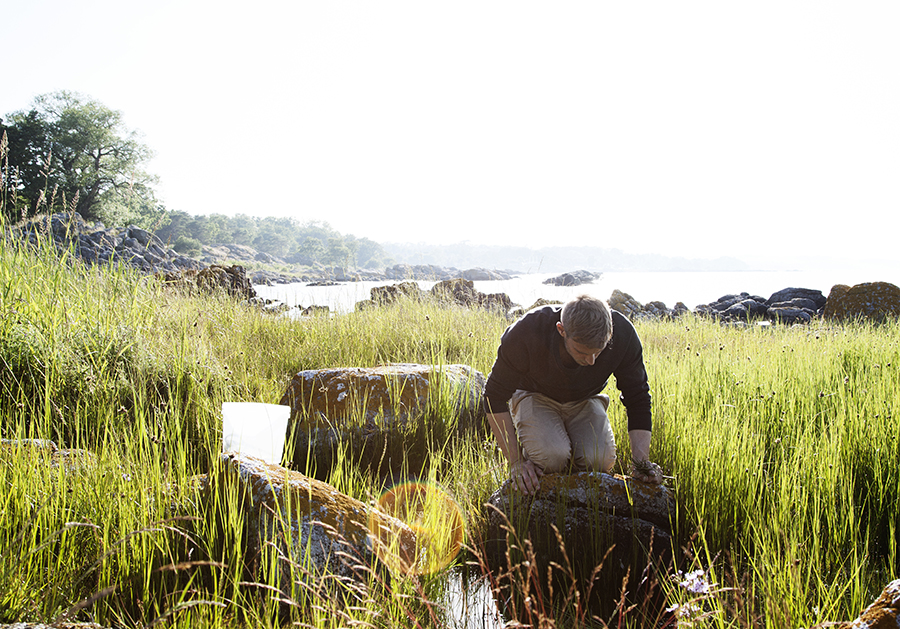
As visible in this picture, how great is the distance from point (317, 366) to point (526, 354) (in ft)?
11.0

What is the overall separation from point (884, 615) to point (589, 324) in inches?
63.2

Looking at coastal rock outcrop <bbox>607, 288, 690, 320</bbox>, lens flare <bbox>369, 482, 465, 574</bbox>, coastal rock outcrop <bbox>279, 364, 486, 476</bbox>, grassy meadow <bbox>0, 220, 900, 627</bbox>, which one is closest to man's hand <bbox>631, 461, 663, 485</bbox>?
grassy meadow <bbox>0, 220, 900, 627</bbox>

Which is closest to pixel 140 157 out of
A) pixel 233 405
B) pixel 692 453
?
pixel 233 405

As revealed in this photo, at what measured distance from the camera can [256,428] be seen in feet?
12.3

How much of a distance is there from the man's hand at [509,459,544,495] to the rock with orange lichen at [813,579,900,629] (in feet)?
5.15

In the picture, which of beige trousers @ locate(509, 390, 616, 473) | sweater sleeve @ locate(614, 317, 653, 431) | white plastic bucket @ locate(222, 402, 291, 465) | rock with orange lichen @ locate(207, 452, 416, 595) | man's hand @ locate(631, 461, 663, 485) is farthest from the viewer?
white plastic bucket @ locate(222, 402, 291, 465)

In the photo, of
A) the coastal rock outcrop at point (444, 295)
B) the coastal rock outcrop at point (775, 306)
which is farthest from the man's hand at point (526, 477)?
the coastal rock outcrop at point (775, 306)

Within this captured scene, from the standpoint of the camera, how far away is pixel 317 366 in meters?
5.83

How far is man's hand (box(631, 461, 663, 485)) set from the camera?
2.75 metres

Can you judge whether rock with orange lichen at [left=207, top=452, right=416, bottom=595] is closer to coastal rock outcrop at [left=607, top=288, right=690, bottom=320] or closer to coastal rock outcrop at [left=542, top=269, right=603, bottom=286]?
coastal rock outcrop at [left=542, top=269, right=603, bottom=286]

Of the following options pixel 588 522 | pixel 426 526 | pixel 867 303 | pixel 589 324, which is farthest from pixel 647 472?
pixel 867 303

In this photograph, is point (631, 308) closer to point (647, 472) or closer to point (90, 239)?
point (647, 472)

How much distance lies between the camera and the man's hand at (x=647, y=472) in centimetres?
275

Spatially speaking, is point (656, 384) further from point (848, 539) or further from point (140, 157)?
point (140, 157)
